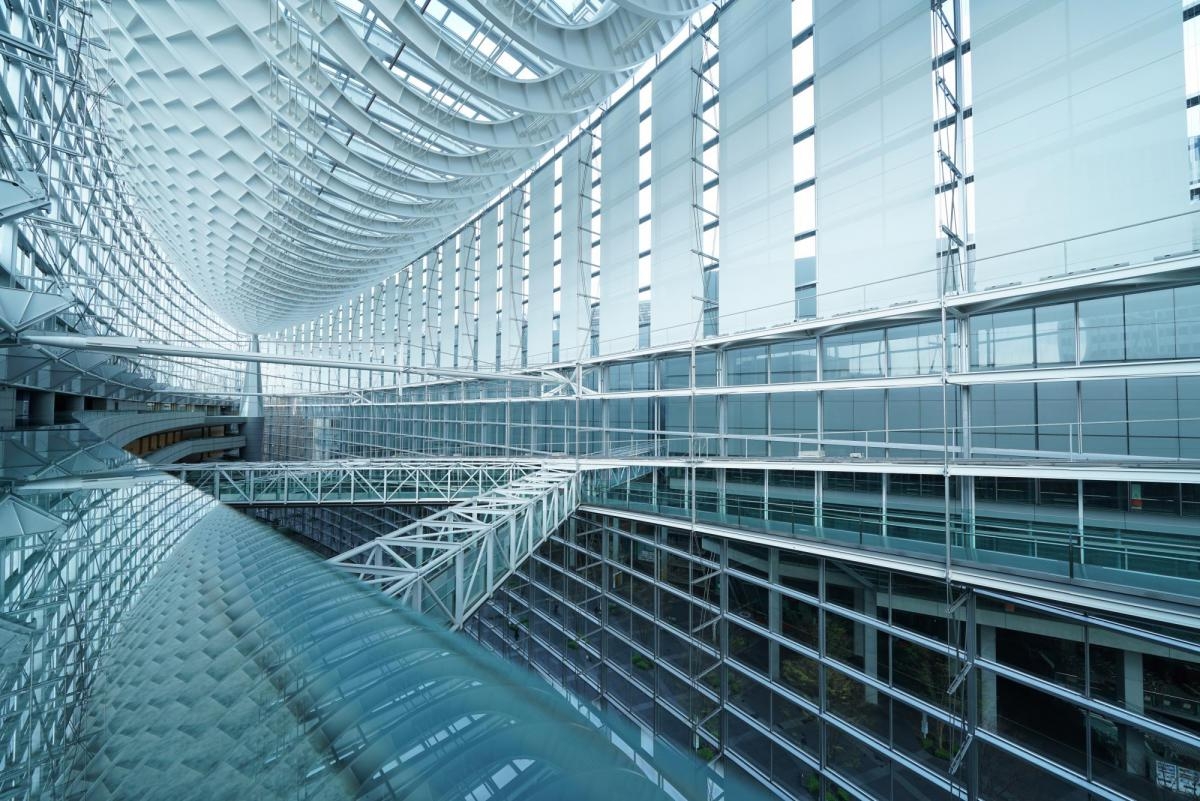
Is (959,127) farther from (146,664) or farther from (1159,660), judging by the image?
(146,664)

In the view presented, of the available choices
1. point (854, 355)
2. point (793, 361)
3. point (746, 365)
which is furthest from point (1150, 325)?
point (746, 365)

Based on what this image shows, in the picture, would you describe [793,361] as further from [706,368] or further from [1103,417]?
[1103,417]

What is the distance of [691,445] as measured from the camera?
9.73m

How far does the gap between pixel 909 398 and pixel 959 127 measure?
12.9 feet

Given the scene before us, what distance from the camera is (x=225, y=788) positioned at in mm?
669

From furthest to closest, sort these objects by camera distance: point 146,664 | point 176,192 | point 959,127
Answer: point 176,192 < point 959,127 < point 146,664

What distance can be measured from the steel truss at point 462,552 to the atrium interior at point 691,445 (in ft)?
0.26

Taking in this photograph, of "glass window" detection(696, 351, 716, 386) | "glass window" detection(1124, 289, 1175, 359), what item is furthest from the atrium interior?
"glass window" detection(696, 351, 716, 386)

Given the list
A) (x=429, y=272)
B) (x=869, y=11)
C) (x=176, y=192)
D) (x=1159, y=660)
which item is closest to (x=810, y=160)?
(x=869, y=11)

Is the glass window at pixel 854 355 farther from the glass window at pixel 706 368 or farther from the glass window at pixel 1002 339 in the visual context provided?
the glass window at pixel 706 368

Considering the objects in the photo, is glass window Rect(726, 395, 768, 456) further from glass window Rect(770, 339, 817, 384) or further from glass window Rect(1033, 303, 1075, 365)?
glass window Rect(1033, 303, 1075, 365)

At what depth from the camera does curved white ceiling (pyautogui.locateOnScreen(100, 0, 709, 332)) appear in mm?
7773

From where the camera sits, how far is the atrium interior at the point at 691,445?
980 mm

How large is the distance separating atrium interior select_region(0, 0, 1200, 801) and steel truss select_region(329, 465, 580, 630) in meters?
0.08
